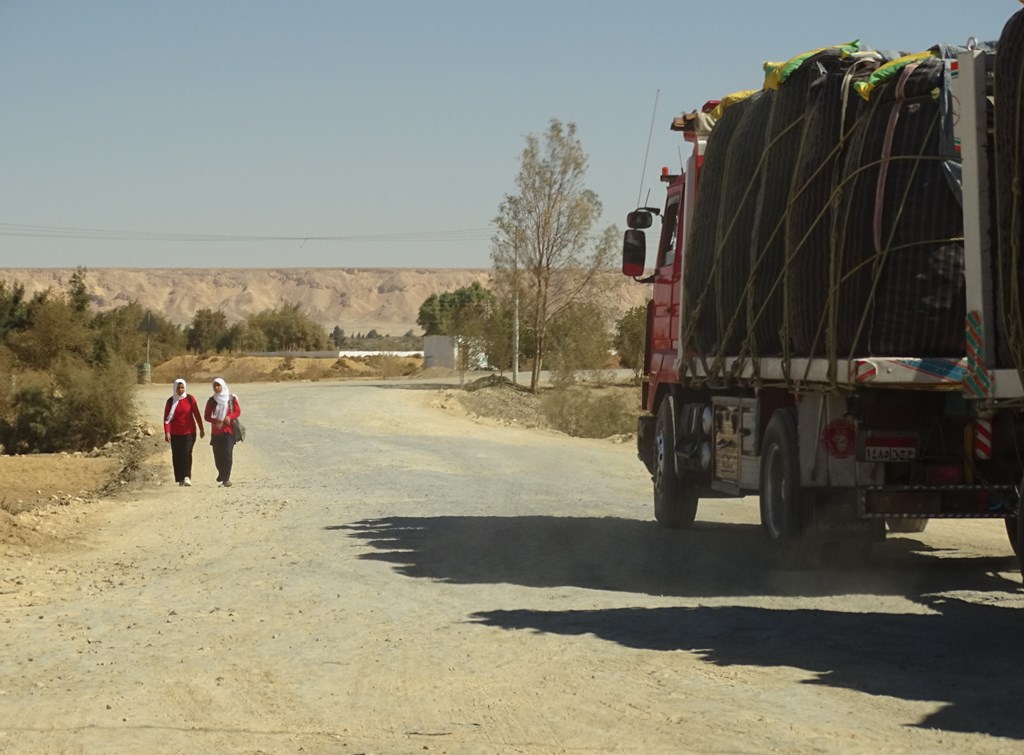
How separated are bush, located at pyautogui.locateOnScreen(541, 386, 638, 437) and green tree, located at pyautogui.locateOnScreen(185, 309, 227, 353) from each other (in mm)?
69674

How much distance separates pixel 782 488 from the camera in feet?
37.7

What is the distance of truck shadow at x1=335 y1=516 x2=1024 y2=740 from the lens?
7.41m

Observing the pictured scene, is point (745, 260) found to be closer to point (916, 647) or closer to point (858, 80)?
point (858, 80)

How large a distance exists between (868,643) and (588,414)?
1205 inches

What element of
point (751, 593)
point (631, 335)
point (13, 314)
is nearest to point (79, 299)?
point (13, 314)

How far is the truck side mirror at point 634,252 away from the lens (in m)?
15.4

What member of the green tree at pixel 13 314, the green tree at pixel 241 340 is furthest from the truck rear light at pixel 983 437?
the green tree at pixel 241 340

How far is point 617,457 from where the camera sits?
93.8ft

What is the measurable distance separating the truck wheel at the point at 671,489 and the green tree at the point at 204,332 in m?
94.4

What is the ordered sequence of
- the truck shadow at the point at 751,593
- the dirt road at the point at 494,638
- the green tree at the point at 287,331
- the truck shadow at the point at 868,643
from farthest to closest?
the green tree at the point at 287,331 < the truck shadow at the point at 751,593 < the truck shadow at the point at 868,643 < the dirt road at the point at 494,638

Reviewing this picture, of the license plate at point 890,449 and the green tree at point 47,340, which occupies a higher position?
the green tree at point 47,340

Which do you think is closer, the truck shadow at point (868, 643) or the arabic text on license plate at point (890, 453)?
the truck shadow at point (868, 643)

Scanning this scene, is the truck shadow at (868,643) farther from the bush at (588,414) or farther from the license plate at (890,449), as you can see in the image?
the bush at (588,414)

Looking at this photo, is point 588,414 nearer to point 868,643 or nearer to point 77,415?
point 77,415
